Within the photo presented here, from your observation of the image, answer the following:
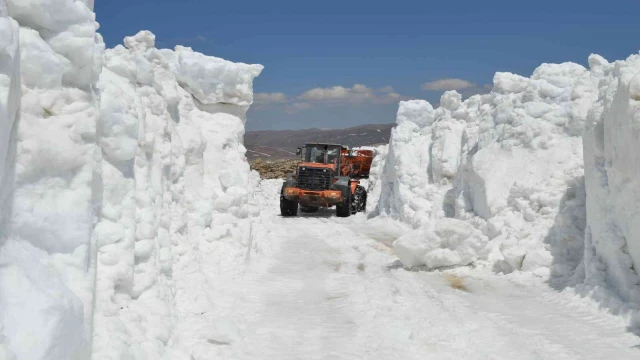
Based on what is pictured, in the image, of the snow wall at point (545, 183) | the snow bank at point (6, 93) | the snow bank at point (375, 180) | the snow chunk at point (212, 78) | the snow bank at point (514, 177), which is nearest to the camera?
the snow bank at point (6, 93)

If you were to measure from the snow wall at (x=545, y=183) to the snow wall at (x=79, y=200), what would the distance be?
4.88 meters

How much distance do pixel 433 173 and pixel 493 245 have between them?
667 centimetres

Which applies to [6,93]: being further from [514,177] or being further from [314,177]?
[314,177]

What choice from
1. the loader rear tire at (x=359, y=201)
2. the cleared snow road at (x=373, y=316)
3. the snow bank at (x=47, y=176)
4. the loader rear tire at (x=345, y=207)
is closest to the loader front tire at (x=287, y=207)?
the loader rear tire at (x=345, y=207)

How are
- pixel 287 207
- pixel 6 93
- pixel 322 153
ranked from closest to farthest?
1. pixel 6 93
2. pixel 287 207
3. pixel 322 153

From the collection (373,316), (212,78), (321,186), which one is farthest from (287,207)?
(373,316)

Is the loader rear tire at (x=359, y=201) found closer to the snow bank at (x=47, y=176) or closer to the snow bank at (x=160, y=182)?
the snow bank at (x=160, y=182)

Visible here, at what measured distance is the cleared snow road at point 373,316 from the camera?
5113 mm

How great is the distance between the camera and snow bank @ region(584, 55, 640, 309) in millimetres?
6363

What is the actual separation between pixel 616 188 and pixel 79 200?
6.17 m

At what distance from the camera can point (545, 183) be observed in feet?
32.4

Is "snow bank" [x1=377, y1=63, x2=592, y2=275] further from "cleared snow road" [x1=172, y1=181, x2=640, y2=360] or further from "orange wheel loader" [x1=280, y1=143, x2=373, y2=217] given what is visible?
"orange wheel loader" [x1=280, y1=143, x2=373, y2=217]

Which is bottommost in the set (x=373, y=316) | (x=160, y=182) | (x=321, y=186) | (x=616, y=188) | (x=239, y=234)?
(x=373, y=316)

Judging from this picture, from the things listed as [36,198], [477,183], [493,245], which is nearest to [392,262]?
[493,245]
